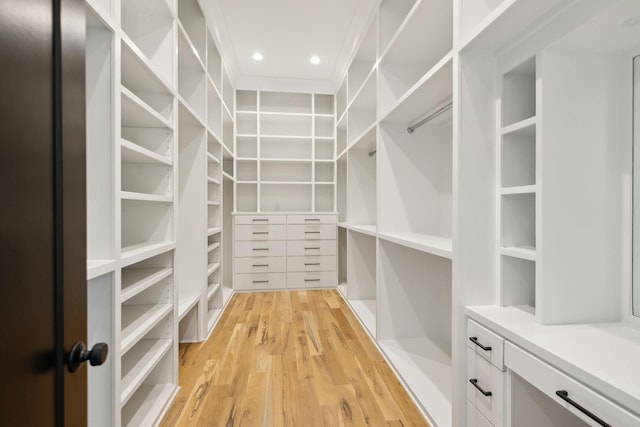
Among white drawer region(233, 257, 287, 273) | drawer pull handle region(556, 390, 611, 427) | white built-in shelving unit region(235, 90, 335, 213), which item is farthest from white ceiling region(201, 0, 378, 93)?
drawer pull handle region(556, 390, 611, 427)

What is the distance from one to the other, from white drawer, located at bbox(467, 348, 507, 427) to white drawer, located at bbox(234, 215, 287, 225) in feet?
9.51

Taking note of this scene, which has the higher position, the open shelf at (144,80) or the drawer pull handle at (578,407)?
the open shelf at (144,80)

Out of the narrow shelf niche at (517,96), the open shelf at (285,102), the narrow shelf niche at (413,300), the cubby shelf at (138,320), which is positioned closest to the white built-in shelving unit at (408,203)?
the narrow shelf niche at (413,300)

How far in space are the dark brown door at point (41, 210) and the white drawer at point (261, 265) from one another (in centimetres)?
320

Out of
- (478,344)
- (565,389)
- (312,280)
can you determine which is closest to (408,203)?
(478,344)

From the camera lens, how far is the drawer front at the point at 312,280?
3.94 meters

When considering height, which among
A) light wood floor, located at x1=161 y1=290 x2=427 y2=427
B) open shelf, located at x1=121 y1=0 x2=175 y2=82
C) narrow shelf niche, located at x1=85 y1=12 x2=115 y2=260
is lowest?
light wood floor, located at x1=161 y1=290 x2=427 y2=427

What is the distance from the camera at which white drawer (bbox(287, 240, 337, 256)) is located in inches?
154

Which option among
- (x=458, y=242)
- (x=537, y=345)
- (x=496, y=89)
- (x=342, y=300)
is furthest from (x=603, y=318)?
(x=342, y=300)

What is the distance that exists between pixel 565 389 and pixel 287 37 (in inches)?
129

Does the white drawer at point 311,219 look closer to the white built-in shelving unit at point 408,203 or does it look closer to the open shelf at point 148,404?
the white built-in shelving unit at point 408,203

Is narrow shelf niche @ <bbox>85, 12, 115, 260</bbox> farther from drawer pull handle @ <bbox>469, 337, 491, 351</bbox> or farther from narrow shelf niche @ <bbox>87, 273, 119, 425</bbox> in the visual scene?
drawer pull handle @ <bbox>469, 337, 491, 351</bbox>

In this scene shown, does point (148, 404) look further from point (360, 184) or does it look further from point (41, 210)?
point (360, 184)

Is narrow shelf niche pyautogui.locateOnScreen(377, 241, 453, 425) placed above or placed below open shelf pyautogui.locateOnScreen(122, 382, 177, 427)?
above
